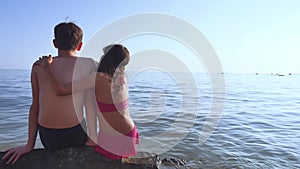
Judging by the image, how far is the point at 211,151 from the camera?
5.73m

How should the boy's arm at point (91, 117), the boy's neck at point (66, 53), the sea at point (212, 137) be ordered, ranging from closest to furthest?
the boy's neck at point (66, 53), the boy's arm at point (91, 117), the sea at point (212, 137)

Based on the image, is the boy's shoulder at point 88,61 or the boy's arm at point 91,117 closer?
the boy's shoulder at point 88,61

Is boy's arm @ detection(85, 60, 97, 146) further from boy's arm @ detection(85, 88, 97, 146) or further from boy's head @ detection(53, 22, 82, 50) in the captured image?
boy's head @ detection(53, 22, 82, 50)

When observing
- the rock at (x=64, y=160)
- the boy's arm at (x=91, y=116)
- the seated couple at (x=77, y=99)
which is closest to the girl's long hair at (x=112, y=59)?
the seated couple at (x=77, y=99)

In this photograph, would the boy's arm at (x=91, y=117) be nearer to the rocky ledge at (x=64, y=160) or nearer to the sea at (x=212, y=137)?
the rocky ledge at (x=64, y=160)

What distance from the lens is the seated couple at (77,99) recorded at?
2.66 m

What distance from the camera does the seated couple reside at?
2.66 meters

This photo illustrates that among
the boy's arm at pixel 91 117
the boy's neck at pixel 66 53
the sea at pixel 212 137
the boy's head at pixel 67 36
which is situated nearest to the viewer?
the boy's head at pixel 67 36

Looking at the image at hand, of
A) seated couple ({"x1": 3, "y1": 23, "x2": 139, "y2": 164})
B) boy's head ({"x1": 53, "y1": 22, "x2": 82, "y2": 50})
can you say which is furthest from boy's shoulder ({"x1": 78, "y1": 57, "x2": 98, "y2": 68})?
boy's head ({"x1": 53, "y1": 22, "x2": 82, "y2": 50})

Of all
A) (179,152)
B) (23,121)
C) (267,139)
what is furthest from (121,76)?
(23,121)

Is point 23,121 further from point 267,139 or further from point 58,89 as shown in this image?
point 267,139

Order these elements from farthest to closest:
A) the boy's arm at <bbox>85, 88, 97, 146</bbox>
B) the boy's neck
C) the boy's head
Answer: the boy's arm at <bbox>85, 88, 97, 146</bbox>, the boy's neck, the boy's head

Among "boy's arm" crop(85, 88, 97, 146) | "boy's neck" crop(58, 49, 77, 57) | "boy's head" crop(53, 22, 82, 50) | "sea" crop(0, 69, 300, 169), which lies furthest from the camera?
"sea" crop(0, 69, 300, 169)

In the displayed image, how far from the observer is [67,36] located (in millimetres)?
2633
